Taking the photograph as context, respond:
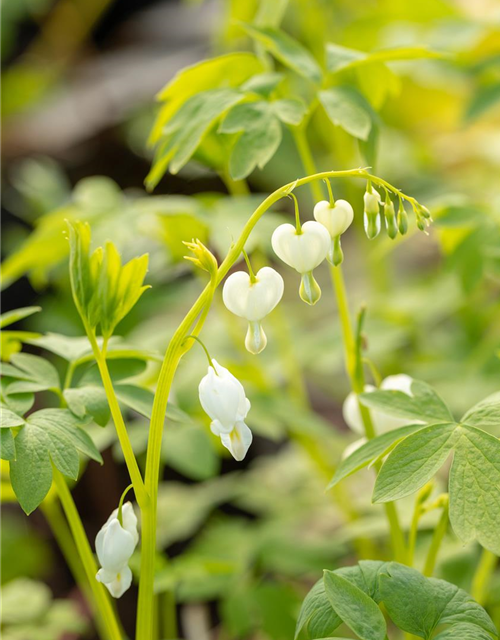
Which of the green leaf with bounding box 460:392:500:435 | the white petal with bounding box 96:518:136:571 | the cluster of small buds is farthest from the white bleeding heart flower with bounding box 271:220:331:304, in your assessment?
the white petal with bounding box 96:518:136:571

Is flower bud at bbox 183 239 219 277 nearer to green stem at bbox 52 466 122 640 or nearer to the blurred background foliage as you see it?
the blurred background foliage

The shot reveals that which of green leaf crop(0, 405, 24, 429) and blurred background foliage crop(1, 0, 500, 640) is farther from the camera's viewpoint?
blurred background foliage crop(1, 0, 500, 640)

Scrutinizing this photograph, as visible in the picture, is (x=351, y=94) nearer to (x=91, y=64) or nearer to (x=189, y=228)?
(x=189, y=228)

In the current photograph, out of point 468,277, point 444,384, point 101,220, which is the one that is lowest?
point 444,384

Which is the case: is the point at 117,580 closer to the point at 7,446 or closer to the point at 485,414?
the point at 7,446

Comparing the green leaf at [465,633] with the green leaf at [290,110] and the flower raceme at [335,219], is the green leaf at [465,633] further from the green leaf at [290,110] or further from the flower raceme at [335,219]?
the green leaf at [290,110]

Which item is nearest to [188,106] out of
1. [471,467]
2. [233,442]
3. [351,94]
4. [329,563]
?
[351,94]
